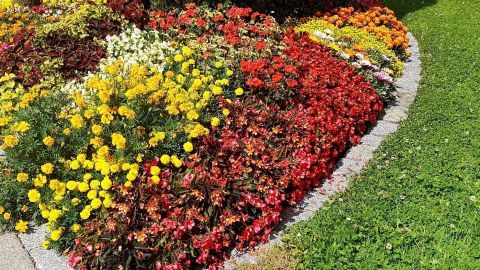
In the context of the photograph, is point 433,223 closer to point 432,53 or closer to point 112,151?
point 112,151

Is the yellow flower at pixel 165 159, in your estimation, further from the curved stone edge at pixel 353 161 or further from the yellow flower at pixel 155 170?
the curved stone edge at pixel 353 161

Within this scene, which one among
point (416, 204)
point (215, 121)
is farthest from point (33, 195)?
point (416, 204)

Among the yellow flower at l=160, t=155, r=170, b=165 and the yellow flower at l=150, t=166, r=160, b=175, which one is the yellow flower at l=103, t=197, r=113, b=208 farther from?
the yellow flower at l=160, t=155, r=170, b=165

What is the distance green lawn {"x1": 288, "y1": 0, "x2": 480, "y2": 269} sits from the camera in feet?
12.1

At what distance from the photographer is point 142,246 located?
11.8 ft

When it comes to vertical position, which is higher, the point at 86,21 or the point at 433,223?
the point at 86,21

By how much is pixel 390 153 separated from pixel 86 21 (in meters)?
3.31

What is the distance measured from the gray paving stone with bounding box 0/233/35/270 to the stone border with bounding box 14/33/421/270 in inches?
1.3

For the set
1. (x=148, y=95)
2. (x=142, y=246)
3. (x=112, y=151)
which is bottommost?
(x=142, y=246)

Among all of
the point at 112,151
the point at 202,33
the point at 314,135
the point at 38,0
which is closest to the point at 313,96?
the point at 314,135

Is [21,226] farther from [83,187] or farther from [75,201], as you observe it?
[83,187]

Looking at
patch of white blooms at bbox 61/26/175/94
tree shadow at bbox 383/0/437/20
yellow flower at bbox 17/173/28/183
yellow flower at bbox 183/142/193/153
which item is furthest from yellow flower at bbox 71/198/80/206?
tree shadow at bbox 383/0/437/20

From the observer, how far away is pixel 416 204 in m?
4.25

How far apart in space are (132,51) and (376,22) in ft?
13.7
